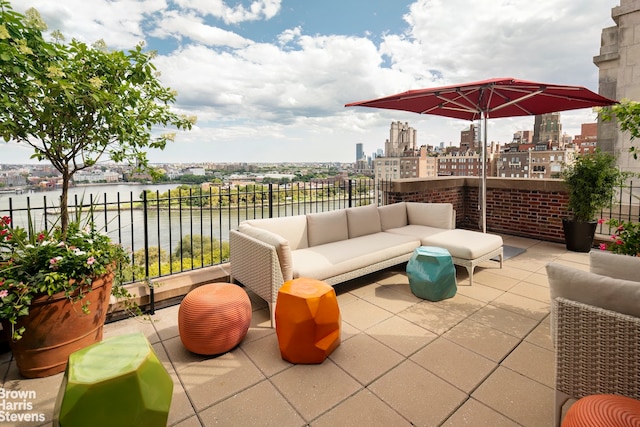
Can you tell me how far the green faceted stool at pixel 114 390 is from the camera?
1.42m

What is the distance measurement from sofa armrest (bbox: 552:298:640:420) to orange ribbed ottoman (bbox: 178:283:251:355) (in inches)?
85.8

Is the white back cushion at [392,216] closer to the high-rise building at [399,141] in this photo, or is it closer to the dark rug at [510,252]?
the dark rug at [510,252]

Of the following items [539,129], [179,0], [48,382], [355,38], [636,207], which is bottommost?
[48,382]

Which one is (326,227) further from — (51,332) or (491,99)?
(491,99)

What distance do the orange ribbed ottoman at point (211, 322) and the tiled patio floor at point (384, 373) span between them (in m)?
0.12

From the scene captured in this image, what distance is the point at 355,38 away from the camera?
6.40m

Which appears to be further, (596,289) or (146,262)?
(146,262)

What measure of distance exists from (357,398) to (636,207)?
6.92 m

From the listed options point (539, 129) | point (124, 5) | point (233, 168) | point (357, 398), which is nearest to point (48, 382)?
point (357, 398)

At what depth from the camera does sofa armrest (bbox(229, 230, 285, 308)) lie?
3.04 meters

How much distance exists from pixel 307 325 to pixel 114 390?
125cm

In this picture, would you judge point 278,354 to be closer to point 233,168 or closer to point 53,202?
point 53,202

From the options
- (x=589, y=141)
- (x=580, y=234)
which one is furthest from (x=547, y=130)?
(x=580, y=234)

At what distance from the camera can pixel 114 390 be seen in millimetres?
1471
